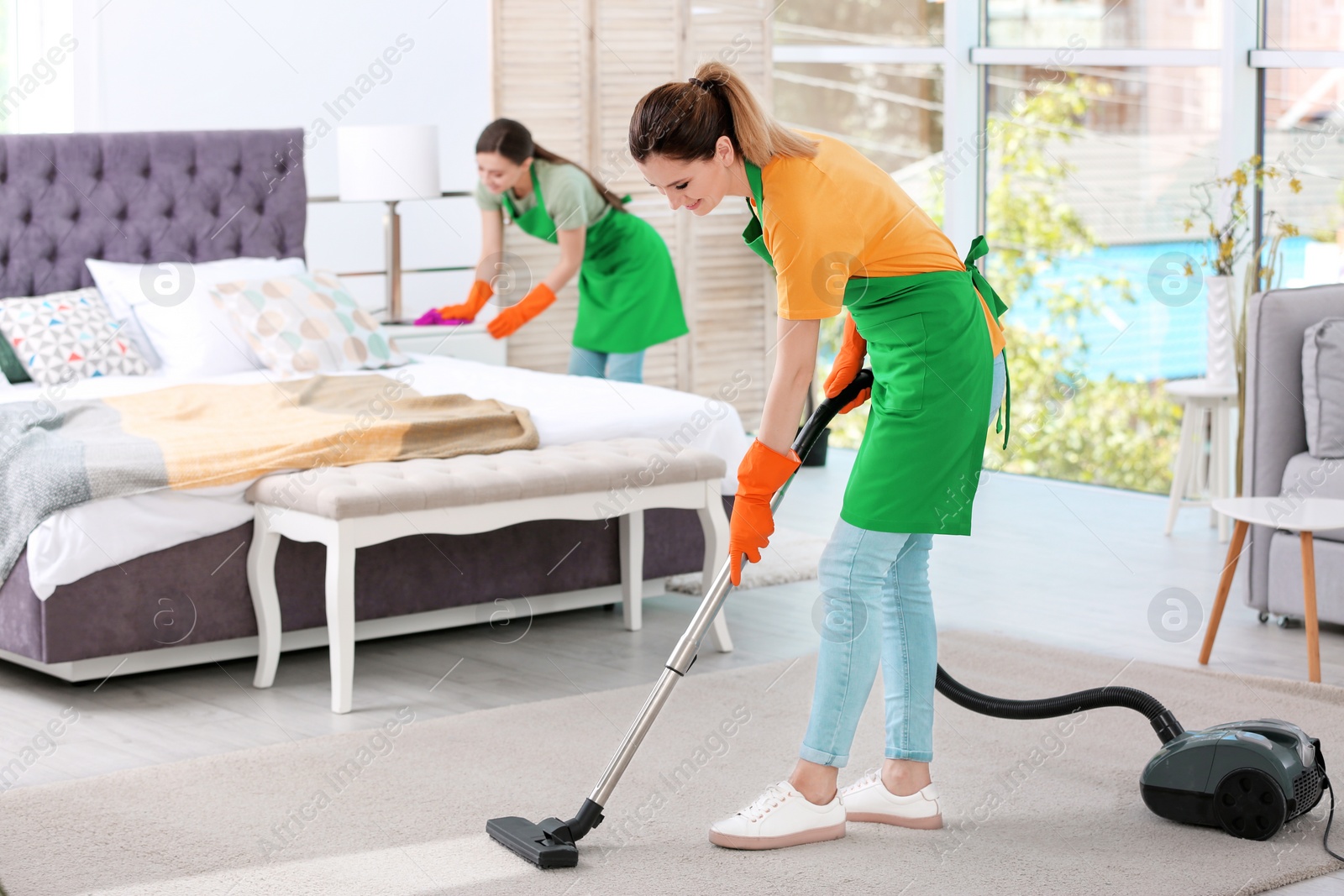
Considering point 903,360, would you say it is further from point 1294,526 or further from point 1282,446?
point 1282,446

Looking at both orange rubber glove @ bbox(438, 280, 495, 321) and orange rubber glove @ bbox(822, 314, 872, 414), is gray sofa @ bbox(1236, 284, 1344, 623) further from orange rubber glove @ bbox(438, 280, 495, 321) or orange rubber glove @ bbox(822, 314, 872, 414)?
orange rubber glove @ bbox(438, 280, 495, 321)

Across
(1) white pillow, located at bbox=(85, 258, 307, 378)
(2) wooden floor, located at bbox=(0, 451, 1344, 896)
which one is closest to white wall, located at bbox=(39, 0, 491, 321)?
(1) white pillow, located at bbox=(85, 258, 307, 378)

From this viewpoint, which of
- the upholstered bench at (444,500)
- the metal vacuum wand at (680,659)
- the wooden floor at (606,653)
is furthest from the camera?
the upholstered bench at (444,500)

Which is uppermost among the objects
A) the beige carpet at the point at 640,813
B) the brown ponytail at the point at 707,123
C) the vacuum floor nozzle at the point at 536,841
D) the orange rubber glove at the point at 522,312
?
the brown ponytail at the point at 707,123

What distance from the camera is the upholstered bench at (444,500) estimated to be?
131 inches

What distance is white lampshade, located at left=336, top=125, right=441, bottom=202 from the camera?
5445 mm

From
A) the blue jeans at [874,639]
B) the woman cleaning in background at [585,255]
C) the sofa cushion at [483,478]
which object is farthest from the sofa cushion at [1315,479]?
the woman cleaning in background at [585,255]

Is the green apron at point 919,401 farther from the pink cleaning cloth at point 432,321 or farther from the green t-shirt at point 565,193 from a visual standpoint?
the pink cleaning cloth at point 432,321

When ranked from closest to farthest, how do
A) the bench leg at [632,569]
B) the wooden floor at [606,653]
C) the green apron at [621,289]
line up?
the wooden floor at [606,653]
the bench leg at [632,569]
the green apron at [621,289]

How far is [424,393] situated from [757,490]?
2.09 metres

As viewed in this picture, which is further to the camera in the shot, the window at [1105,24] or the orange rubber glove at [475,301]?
the window at [1105,24]

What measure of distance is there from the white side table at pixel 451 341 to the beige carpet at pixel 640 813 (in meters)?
2.27

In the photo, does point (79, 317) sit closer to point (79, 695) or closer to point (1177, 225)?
point (79, 695)

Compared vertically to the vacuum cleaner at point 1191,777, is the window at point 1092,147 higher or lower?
higher
